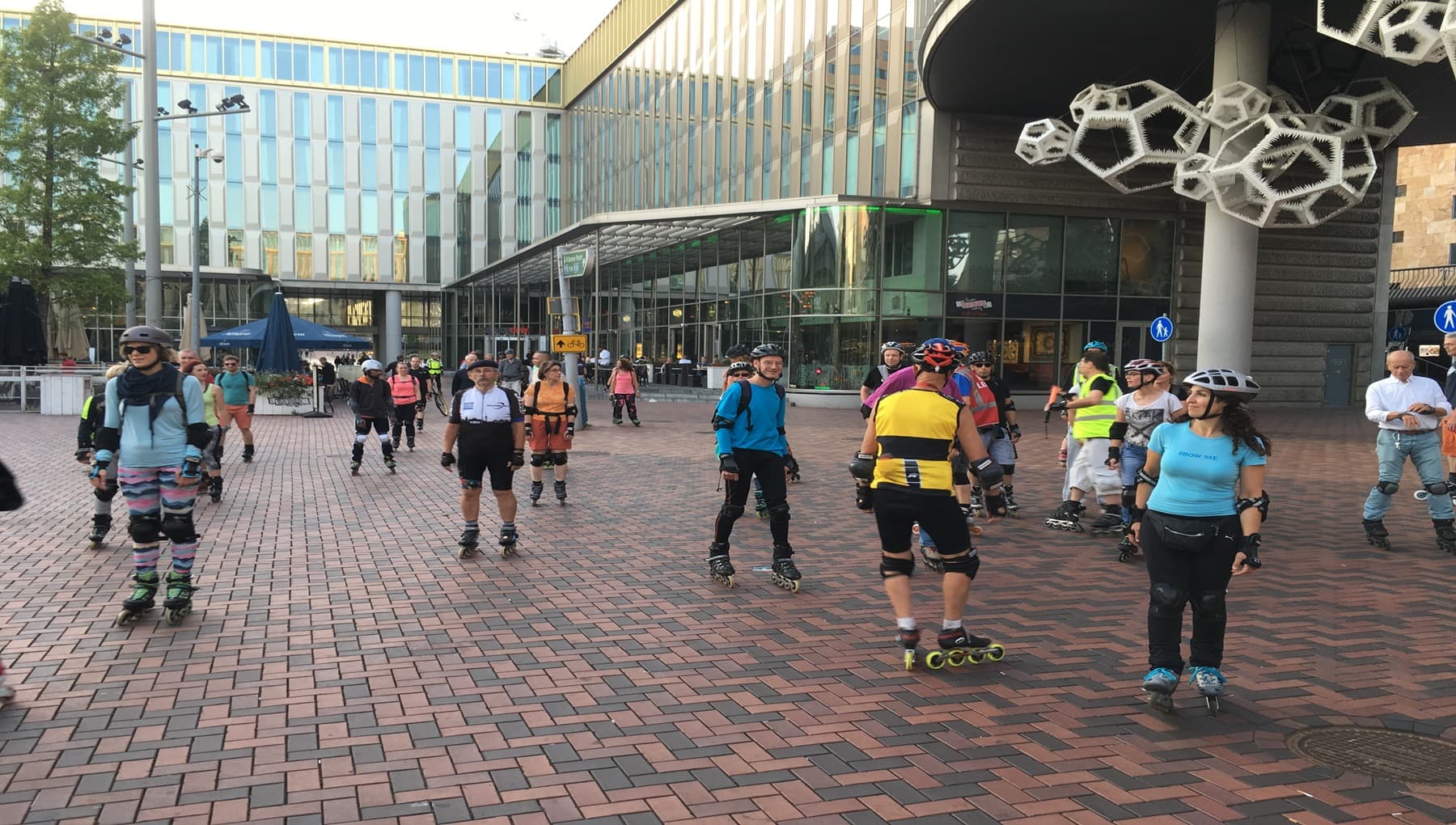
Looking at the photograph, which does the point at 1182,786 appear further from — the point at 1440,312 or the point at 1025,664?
the point at 1440,312

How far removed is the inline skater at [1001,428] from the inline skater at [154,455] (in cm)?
676

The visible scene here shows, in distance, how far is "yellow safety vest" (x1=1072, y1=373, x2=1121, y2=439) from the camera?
9.30m

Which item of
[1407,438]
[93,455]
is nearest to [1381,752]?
[1407,438]

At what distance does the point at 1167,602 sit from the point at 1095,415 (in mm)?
4858

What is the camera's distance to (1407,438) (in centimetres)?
875

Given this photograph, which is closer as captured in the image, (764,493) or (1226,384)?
(1226,384)

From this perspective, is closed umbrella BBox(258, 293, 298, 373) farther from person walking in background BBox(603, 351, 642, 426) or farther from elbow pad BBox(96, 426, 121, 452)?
elbow pad BBox(96, 426, 121, 452)

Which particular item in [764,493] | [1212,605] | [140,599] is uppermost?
[764,493]

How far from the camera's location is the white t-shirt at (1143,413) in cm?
851

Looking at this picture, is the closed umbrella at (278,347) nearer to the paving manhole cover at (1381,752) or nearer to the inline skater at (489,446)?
the inline skater at (489,446)

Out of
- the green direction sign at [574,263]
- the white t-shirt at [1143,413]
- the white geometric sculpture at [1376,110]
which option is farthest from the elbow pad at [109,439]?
the white geometric sculpture at [1376,110]

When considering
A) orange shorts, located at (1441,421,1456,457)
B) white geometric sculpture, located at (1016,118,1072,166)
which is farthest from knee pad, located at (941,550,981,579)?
white geometric sculpture, located at (1016,118,1072,166)

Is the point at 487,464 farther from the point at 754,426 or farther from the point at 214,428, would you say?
the point at 214,428

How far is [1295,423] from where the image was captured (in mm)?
Answer: 24234
